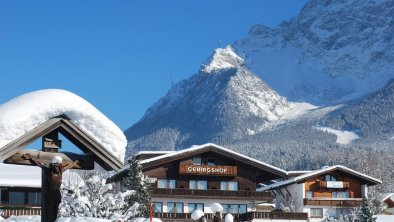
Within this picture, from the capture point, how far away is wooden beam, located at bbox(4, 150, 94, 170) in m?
14.4

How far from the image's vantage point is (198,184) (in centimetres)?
6438

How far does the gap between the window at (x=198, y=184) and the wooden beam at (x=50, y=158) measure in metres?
48.9

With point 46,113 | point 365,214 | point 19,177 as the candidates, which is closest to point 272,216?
point 365,214

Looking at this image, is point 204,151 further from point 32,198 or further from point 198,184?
point 32,198

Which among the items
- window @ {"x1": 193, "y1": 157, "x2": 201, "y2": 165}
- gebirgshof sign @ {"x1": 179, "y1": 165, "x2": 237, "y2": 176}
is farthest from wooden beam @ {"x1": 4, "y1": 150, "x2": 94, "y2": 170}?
window @ {"x1": 193, "y1": 157, "x2": 201, "y2": 165}

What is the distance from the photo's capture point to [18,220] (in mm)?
16891

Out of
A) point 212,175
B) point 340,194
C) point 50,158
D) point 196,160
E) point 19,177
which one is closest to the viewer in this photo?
point 50,158

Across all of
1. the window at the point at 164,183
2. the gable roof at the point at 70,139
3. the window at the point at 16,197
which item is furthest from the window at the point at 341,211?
the gable roof at the point at 70,139

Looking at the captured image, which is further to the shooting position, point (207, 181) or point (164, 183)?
point (207, 181)

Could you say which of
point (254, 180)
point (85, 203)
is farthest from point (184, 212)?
point (85, 203)

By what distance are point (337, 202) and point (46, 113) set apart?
63163 millimetres

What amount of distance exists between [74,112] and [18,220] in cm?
374

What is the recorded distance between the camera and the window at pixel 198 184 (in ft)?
210

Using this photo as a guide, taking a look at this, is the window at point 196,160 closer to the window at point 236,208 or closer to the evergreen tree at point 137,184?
the window at point 236,208
